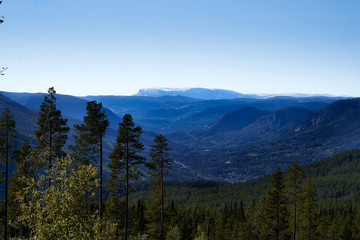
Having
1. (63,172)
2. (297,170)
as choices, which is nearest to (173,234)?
(297,170)

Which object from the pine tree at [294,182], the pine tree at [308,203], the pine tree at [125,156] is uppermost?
the pine tree at [125,156]

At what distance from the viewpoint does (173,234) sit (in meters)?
54.7

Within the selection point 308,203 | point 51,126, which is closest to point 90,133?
point 51,126

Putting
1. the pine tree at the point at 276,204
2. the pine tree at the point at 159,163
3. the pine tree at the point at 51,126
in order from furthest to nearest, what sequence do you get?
1. the pine tree at the point at 276,204
2. the pine tree at the point at 159,163
3. the pine tree at the point at 51,126

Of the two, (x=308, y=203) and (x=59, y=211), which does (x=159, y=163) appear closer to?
(x=59, y=211)

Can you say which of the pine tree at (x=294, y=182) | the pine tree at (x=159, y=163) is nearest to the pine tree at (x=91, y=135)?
the pine tree at (x=159, y=163)

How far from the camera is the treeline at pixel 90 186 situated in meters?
13.9

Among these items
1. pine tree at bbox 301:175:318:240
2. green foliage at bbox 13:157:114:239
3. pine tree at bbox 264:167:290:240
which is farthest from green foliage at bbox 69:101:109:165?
pine tree at bbox 301:175:318:240

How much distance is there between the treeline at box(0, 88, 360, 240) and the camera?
13914mm

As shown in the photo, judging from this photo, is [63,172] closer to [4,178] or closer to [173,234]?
[4,178]

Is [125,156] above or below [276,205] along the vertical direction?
above

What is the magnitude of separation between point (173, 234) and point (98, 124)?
109 feet

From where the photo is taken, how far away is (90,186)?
629 inches

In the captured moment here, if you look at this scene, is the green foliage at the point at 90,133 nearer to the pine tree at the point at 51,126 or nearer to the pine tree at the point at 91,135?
the pine tree at the point at 91,135
